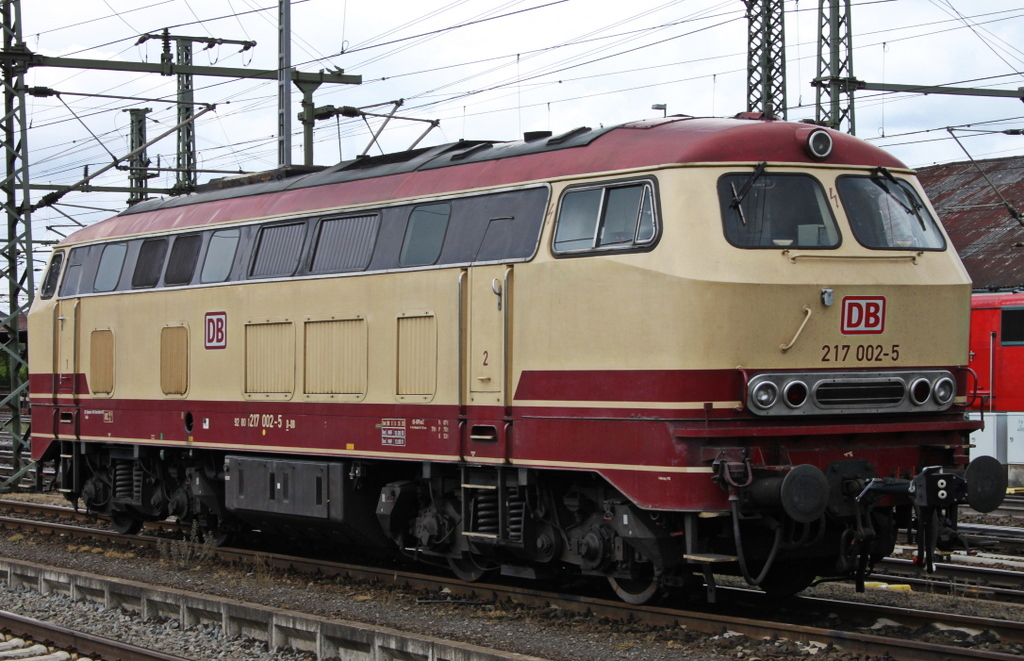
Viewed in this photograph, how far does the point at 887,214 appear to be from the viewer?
35.1ft

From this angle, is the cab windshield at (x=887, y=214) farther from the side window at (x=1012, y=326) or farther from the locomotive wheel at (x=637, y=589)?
the side window at (x=1012, y=326)

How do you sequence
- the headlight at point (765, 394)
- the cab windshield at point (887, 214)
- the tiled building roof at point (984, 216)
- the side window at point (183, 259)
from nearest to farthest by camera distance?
the headlight at point (765, 394), the cab windshield at point (887, 214), the side window at point (183, 259), the tiled building roof at point (984, 216)

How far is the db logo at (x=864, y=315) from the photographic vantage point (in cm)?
1014

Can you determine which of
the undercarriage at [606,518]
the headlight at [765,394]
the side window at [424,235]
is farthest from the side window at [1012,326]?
the headlight at [765,394]

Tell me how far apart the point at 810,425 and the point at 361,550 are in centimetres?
706

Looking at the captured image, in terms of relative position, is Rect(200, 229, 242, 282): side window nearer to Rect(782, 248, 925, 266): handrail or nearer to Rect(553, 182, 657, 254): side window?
Rect(553, 182, 657, 254): side window

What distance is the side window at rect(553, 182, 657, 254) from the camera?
10.2 metres

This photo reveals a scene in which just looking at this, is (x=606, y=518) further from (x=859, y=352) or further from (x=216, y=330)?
(x=216, y=330)

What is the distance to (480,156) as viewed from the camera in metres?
12.2

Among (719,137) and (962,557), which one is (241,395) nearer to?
(719,137)

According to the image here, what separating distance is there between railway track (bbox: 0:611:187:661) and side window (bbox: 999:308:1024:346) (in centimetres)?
1855

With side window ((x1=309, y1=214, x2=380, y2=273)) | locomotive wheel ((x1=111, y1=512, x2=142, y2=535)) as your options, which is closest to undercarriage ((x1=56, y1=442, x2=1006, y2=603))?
side window ((x1=309, y1=214, x2=380, y2=273))

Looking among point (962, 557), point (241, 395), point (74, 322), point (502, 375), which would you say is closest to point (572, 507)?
point (502, 375)

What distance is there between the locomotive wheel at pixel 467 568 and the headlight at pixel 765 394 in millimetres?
3777
